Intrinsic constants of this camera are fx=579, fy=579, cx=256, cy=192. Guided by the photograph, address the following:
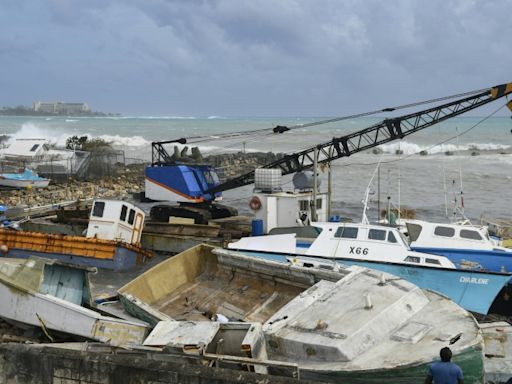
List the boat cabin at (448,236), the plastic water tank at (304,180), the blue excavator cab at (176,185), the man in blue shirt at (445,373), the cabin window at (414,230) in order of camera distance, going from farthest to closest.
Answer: the blue excavator cab at (176,185), the plastic water tank at (304,180), the cabin window at (414,230), the boat cabin at (448,236), the man in blue shirt at (445,373)

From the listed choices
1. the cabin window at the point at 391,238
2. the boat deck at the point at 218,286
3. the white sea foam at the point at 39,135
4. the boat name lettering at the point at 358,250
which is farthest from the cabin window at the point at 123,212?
the white sea foam at the point at 39,135

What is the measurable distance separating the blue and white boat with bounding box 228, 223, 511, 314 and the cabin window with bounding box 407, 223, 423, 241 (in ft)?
5.54

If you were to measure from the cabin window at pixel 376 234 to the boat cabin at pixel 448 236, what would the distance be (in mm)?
1693

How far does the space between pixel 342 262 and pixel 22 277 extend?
840 centimetres

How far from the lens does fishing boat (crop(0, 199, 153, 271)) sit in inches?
809

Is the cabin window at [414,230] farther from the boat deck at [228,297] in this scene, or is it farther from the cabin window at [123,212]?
the cabin window at [123,212]

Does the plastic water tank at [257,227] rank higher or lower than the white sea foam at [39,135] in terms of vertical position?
lower

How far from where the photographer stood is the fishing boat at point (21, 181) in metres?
37.5

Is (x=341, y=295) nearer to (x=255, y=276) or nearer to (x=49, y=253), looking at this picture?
(x=255, y=276)

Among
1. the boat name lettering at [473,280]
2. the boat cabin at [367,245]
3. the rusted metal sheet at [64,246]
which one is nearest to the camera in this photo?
the boat name lettering at [473,280]

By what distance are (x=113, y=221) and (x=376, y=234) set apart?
997cm

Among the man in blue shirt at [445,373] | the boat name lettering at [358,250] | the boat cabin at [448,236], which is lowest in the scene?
the man in blue shirt at [445,373]

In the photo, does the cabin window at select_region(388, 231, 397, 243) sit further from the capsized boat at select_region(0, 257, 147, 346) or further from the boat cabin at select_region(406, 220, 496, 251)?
the capsized boat at select_region(0, 257, 147, 346)

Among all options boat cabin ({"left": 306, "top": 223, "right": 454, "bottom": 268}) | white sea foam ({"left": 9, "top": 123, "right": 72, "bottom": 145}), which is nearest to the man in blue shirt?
boat cabin ({"left": 306, "top": 223, "right": 454, "bottom": 268})
